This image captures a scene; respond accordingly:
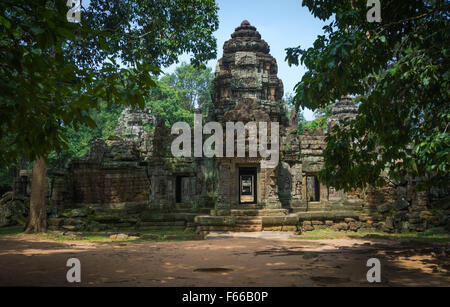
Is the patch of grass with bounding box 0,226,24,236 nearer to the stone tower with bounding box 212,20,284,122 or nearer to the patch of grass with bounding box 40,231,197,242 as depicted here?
the patch of grass with bounding box 40,231,197,242

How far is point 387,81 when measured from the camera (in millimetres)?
6324

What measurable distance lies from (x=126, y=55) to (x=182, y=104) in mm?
24987

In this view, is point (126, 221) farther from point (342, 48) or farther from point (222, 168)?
point (342, 48)

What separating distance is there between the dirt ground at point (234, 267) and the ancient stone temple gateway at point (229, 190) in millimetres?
5652

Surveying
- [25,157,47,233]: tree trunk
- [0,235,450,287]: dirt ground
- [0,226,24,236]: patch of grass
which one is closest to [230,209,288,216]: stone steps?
[0,235,450,287]: dirt ground

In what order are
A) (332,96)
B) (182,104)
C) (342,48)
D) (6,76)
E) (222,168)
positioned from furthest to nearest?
(182,104) → (222,168) → (332,96) → (342,48) → (6,76)

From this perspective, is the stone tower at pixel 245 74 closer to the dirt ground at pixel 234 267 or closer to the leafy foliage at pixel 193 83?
the dirt ground at pixel 234 267

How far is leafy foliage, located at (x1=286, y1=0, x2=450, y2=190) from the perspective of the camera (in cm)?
586

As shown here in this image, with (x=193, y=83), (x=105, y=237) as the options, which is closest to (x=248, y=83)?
(x=105, y=237)

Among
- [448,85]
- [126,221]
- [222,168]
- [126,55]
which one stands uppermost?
[126,55]

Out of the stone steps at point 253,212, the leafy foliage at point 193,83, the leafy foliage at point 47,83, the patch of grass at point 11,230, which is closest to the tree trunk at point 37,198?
the patch of grass at point 11,230

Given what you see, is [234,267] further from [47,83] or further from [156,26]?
[156,26]

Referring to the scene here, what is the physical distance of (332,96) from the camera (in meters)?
7.72
